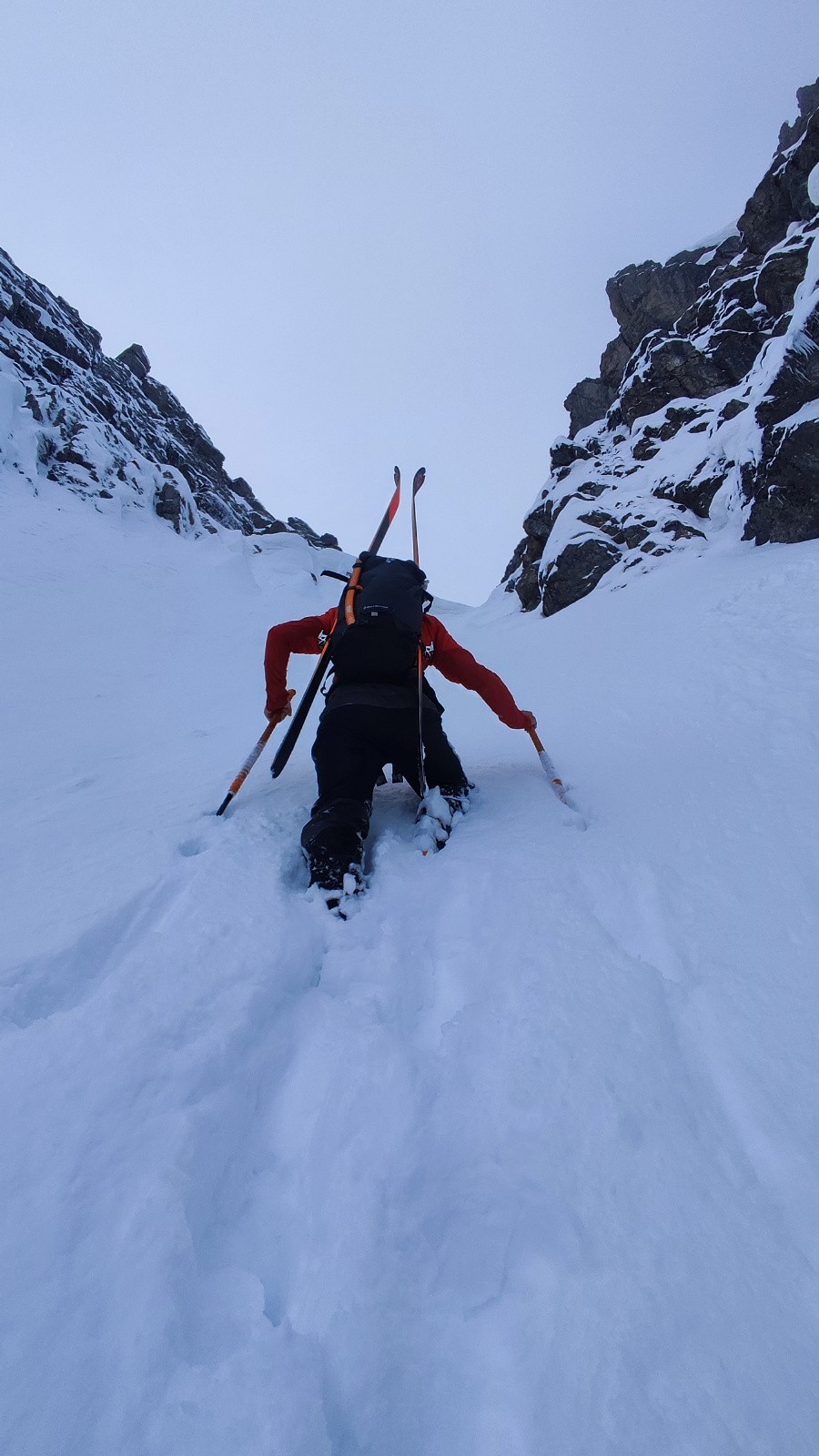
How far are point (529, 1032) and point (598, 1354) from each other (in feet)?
2.17

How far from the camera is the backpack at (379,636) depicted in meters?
3.33

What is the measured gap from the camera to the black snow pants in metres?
2.84

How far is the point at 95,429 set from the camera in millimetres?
25547

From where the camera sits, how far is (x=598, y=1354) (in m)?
0.99

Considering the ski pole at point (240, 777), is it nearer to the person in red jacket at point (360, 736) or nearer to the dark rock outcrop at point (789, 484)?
the person in red jacket at point (360, 736)

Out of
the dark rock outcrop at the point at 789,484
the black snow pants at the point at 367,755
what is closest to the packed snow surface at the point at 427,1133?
the black snow pants at the point at 367,755

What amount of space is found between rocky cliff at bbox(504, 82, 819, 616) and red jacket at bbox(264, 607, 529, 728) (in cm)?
907

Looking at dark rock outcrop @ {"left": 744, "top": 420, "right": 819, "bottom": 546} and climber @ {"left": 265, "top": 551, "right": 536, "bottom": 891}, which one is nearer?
climber @ {"left": 265, "top": 551, "right": 536, "bottom": 891}

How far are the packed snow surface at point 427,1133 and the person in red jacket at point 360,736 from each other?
193mm

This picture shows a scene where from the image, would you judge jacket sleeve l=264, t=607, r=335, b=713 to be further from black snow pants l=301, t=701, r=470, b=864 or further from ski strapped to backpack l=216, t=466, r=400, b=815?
black snow pants l=301, t=701, r=470, b=864

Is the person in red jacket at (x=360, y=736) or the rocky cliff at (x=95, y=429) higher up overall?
the rocky cliff at (x=95, y=429)

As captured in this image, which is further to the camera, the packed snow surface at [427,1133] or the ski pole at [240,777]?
the ski pole at [240,777]

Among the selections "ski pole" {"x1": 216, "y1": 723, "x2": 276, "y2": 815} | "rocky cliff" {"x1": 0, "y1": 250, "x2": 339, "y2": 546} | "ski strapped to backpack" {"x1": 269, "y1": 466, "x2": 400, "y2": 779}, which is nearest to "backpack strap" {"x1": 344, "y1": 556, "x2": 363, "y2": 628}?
"ski strapped to backpack" {"x1": 269, "y1": 466, "x2": 400, "y2": 779}

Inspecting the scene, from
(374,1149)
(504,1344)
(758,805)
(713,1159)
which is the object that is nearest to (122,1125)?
(374,1149)
